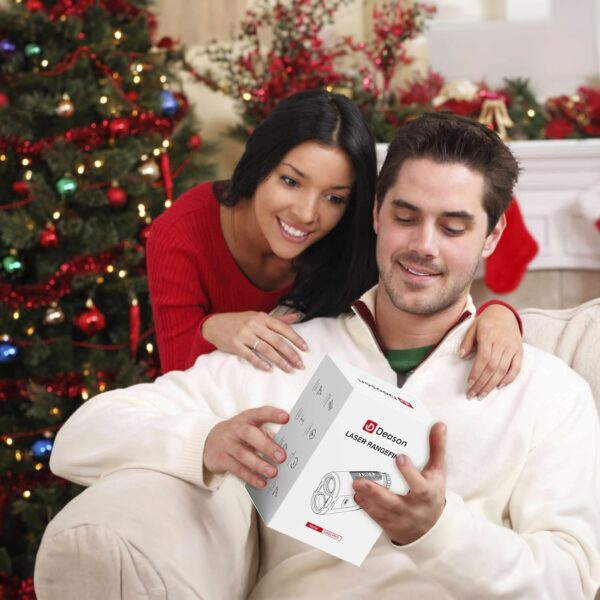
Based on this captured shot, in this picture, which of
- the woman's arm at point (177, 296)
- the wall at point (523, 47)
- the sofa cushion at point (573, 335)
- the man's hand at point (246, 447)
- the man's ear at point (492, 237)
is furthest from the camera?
the wall at point (523, 47)

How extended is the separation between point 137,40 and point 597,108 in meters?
1.49

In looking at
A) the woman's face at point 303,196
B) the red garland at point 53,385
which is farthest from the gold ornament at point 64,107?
the woman's face at point 303,196

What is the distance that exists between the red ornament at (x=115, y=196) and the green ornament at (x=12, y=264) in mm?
328

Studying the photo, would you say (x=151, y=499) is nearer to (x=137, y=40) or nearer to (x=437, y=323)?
(x=437, y=323)

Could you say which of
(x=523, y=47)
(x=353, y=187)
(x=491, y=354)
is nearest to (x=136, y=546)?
(x=491, y=354)

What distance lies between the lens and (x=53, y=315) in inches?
112

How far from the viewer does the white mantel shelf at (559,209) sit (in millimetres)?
2977

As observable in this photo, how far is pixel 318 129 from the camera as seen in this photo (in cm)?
185

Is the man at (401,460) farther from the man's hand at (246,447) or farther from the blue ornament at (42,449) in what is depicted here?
the blue ornament at (42,449)

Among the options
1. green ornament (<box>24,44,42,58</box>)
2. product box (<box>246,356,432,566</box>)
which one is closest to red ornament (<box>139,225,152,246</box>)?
green ornament (<box>24,44,42,58</box>)

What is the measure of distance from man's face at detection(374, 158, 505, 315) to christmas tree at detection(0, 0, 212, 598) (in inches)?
56.0

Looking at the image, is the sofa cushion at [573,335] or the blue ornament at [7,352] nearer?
the sofa cushion at [573,335]

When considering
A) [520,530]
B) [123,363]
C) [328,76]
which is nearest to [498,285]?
[328,76]

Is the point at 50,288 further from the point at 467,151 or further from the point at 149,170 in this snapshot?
the point at 467,151
